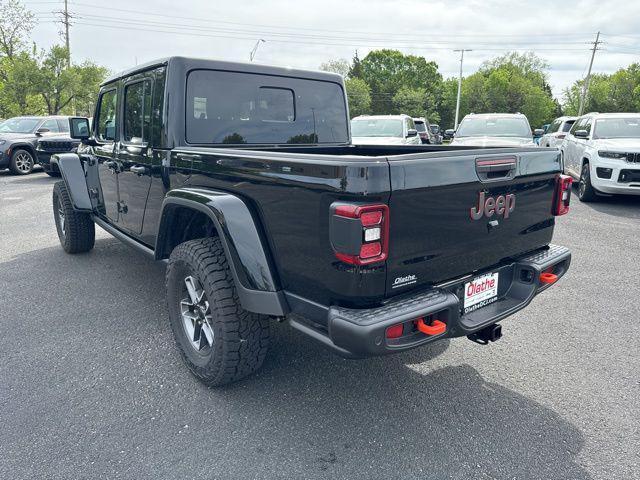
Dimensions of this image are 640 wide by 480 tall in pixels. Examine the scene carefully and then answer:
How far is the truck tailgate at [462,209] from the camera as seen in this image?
6.86ft

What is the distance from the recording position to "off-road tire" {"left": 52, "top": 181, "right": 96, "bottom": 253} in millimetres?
5305

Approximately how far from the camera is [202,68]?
3.26 m

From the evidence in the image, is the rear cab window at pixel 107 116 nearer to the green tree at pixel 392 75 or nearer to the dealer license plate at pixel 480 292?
the dealer license plate at pixel 480 292

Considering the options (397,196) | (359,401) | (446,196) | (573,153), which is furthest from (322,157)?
(573,153)

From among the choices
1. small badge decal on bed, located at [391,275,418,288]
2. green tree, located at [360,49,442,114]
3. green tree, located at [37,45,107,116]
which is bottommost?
small badge decal on bed, located at [391,275,418,288]

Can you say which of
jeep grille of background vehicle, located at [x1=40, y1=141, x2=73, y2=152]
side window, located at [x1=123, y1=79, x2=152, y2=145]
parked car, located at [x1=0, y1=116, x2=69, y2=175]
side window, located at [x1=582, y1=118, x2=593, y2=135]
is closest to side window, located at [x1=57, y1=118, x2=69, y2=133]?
parked car, located at [x1=0, y1=116, x2=69, y2=175]

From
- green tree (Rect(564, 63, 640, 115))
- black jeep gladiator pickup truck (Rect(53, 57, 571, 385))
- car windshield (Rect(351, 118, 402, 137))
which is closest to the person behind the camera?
black jeep gladiator pickup truck (Rect(53, 57, 571, 385))

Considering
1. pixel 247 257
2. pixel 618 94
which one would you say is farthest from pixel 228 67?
pixel 618 94

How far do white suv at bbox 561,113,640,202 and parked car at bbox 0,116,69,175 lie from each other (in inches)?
A: 528

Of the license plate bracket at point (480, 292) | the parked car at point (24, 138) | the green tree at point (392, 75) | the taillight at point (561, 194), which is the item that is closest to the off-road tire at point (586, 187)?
the taillight at point (561, 194)

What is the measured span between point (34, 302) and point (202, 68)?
264 cm

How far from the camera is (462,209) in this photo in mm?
2332

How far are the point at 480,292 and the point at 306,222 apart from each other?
1.07 meters

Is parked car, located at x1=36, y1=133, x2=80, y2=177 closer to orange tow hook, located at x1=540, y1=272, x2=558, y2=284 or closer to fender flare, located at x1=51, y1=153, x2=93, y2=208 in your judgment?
fender flare, located at x1=51, y1=153, x2=93, y2=208
